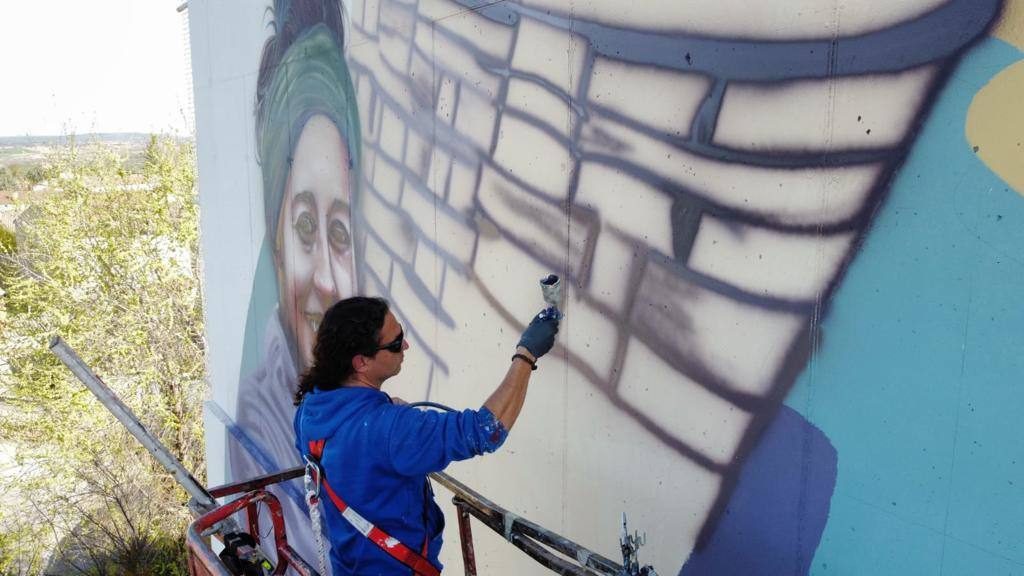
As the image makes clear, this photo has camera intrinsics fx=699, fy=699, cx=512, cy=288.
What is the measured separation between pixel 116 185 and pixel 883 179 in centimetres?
2195

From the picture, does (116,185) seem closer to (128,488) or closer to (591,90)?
(128,488)

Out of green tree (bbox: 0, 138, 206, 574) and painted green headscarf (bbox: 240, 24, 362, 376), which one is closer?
painted green headscarf (bbox: 240, 24, 362, 376)

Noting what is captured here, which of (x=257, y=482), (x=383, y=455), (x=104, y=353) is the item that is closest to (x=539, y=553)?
(x=383, y=455)

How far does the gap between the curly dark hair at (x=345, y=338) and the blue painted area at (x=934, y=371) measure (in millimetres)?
1281

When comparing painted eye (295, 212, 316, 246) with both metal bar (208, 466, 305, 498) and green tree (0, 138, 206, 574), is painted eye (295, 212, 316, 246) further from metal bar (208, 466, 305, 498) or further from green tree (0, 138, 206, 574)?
green tree (0, 138, 206, 574)

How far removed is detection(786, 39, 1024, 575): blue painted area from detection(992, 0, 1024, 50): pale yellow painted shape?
0.06ft

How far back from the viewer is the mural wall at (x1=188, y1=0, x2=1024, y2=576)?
1566mm

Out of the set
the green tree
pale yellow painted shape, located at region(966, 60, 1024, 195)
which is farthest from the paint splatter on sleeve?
the green tree

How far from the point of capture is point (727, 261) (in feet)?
6.76

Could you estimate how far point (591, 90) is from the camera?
2.46 meters

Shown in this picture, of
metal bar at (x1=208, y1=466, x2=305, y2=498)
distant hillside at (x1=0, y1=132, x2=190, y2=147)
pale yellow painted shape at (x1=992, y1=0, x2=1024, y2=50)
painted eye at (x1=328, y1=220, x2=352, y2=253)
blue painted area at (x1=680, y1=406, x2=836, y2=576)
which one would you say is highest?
pale yellow painted shape at (x1=992, y1=0, x2=1024, y2=50)

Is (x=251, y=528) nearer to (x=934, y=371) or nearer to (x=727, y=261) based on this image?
(x=727, y=261)

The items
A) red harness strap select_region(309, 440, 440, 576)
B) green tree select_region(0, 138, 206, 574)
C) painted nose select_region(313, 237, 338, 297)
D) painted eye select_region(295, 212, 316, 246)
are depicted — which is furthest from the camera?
green tree select_region(0, 138, 206, 574)

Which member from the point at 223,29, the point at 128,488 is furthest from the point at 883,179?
the point at 128,488
